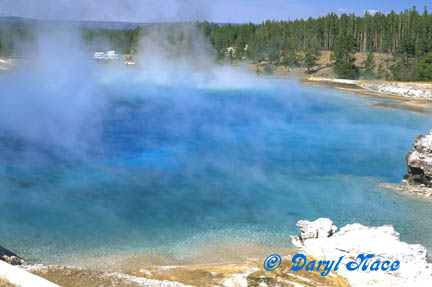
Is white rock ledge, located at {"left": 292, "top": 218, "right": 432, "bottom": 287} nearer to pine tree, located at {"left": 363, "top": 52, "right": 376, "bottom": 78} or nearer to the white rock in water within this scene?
the white rock in water

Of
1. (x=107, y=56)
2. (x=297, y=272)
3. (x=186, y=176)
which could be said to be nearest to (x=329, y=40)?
(x=107, y=56)

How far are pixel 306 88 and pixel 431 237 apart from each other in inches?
1213

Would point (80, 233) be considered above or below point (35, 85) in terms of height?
below

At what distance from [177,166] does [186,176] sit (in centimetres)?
125

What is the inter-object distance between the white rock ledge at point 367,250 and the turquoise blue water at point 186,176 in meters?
0.74

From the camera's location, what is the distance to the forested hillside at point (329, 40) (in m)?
48.3

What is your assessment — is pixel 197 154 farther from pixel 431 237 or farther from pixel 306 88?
pixel 306 88

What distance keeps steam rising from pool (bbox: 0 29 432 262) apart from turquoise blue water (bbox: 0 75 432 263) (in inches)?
2.0

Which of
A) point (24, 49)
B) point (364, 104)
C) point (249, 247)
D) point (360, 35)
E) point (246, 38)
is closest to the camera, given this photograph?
point (249, 247)

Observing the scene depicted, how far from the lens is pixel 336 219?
1253cm

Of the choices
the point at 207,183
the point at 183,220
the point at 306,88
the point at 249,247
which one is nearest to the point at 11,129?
the point at 207,183

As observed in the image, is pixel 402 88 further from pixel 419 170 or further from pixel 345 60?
pixel 419 170

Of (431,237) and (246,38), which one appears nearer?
(431,237)

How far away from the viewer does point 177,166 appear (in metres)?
17.1
